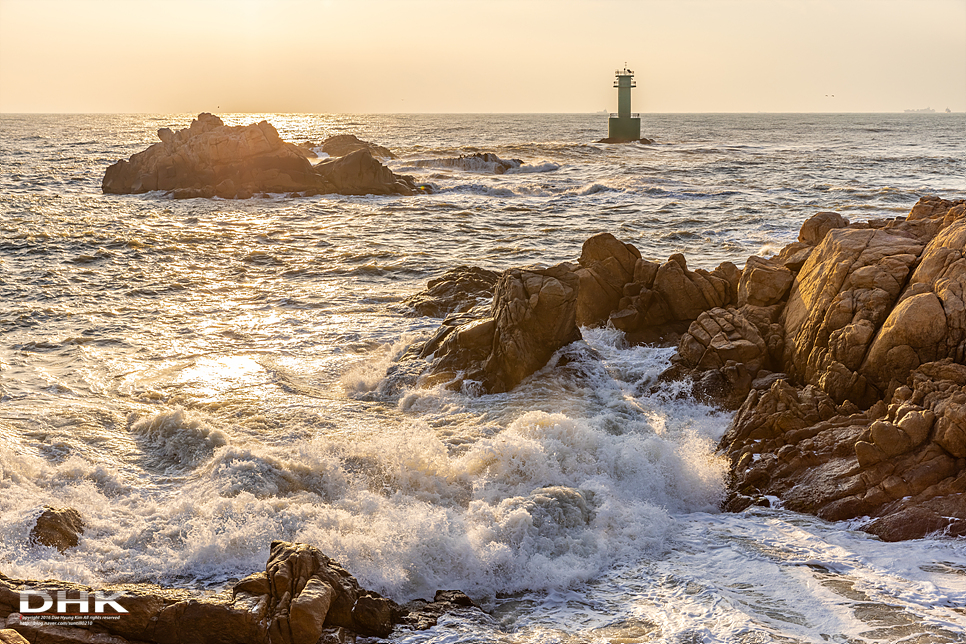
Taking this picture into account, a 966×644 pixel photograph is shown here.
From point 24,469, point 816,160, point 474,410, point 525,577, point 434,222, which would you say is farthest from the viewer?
point 816,160

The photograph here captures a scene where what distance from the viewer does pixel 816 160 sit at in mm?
58688

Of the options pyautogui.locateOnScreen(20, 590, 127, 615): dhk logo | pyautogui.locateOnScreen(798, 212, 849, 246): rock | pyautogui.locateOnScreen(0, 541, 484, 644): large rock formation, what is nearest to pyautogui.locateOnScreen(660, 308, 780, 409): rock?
pyautogui.locateOnScreen(798, 212, 849, 246): rock

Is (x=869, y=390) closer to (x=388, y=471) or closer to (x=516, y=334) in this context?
(x=516, y=334)

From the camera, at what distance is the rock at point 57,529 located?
756 centimetres

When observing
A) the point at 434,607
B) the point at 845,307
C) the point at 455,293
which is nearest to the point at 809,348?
the point at 845,307

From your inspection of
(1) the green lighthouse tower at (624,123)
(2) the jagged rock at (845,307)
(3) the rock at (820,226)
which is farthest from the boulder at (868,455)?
(1) the green lighthouse tower at (624,123)

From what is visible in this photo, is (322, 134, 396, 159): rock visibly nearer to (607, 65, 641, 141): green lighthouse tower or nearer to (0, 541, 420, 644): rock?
(607, 65, 641, 141): green lighthouse tower

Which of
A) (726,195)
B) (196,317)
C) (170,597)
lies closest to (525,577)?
(170,597)

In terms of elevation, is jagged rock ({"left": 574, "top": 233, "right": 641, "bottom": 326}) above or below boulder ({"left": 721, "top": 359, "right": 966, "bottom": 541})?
above

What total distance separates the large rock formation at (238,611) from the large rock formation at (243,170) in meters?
36.5

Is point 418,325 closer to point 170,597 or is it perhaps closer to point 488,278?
point 488,278

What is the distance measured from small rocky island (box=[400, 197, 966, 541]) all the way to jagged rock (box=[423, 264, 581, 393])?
0.08 ft

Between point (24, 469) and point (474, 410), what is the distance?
6290mm

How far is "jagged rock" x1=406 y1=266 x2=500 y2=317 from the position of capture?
16469 mm
